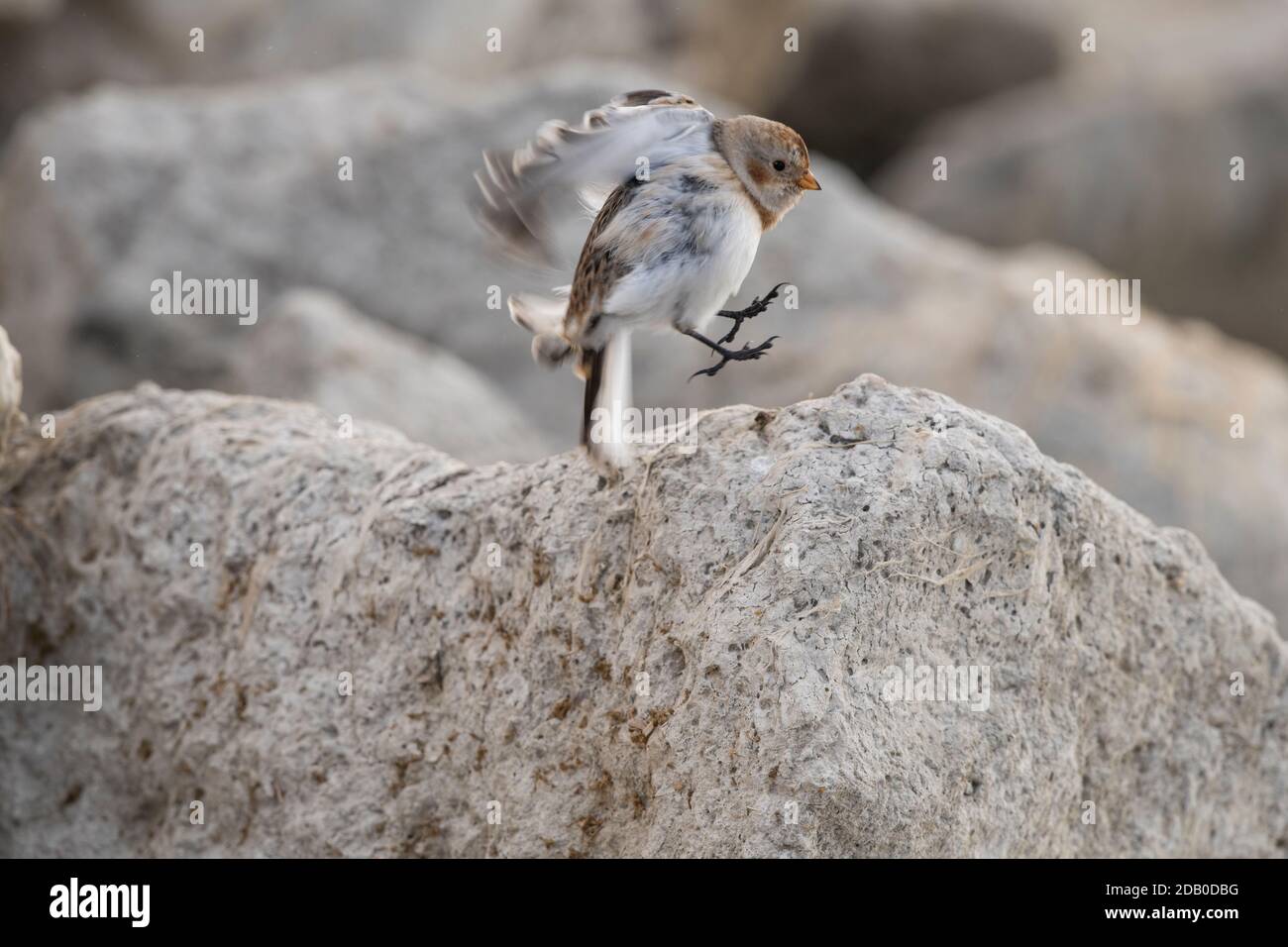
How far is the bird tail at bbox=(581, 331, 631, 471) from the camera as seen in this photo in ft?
12.6

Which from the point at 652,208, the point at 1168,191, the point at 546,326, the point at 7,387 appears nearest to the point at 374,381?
the point at 7,387

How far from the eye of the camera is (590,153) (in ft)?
12.6

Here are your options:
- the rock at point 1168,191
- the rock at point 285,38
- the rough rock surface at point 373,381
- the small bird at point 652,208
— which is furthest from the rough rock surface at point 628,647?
the rock at point 285,38

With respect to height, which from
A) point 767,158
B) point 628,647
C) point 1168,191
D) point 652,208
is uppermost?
point 1168,191

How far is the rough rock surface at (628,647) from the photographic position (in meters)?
3.39

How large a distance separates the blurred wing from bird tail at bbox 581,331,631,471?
38 centimetres

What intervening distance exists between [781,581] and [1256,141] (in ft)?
42.6

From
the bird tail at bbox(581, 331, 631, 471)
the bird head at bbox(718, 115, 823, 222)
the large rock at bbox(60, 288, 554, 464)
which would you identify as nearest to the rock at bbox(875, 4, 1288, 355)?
the large rock at bbox(60, 288, 554, 464)

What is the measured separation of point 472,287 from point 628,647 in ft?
20.0

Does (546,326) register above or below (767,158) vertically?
below

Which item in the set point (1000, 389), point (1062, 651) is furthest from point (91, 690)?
point (1000, 389)

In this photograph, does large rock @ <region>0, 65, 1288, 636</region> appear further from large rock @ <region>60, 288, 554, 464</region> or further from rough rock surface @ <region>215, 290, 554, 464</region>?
rough rock surface @ <region>215, 290, 554, 464</region>

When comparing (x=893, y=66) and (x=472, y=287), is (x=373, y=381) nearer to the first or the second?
(x=472, y=287)

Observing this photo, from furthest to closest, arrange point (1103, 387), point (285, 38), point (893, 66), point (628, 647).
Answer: point (893, 66) → point (285, 38) → point (1103, 387) → point (628, 647)
